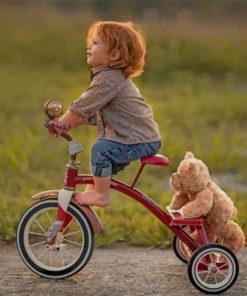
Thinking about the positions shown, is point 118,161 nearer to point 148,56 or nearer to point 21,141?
point 21,141

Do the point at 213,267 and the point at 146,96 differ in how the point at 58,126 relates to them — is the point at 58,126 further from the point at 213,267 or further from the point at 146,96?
the point at 146,96

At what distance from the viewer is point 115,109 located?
417cm

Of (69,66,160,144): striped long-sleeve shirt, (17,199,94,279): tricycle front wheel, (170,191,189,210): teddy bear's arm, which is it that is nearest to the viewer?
(69,66,160,144): striped long-sleeve shirt

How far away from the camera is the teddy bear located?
420 centimetres

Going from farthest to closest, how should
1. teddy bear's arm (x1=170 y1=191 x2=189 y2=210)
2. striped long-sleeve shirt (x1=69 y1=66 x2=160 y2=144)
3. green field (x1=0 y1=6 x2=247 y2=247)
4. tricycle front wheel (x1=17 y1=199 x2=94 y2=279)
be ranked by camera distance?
green field (x1=0 y1=6 x2=247 y2=247), teddy bear's arm (x1=170 y1=191 x2=189 y2=210), tricycle front wheel (x1=17 y1=199 x2=94 y2=279), striped long-sleeve shirt (x1=69 y1=66 x2=160 y2=144)

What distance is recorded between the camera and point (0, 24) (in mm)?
12672

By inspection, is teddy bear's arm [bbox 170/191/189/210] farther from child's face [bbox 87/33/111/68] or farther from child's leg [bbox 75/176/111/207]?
child's face [bbox 87/33/111/68]

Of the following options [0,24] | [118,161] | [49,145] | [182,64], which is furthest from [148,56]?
[118,161]

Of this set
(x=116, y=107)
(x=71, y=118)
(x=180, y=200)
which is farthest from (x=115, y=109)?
(x=180, y=200)

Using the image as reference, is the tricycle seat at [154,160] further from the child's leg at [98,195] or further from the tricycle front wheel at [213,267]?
the tricycle front wheel at [213,267]

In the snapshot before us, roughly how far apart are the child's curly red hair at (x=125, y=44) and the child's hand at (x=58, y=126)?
353 mm

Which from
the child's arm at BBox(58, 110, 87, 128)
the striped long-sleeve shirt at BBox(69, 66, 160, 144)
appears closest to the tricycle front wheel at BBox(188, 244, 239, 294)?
the striped long-sleeve shirt at BBox(69, 66, 160, 144)

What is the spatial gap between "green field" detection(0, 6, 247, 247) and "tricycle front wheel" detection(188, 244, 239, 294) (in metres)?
0.86

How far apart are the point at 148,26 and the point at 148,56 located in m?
1.20
